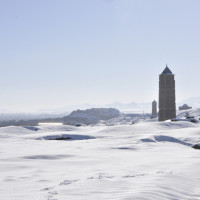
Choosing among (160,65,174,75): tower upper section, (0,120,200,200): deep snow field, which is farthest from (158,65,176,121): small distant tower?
(0,120,200,200): deep snow field

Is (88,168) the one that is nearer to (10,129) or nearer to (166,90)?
(10,129)

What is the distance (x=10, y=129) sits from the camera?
31375 mm

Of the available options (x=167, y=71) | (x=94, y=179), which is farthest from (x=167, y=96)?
(x=94, y=179)

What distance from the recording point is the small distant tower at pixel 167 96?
65.4 m

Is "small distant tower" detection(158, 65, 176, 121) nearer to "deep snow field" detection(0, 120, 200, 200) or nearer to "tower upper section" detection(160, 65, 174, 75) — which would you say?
"tower upper section" detection(160, 65, 174, 75)

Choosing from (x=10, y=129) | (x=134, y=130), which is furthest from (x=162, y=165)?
(x=10, y=129)

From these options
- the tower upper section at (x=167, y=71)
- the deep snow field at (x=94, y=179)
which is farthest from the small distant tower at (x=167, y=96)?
the deep snow field at (x=94, y=179)

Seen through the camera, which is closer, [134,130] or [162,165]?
[162,165]

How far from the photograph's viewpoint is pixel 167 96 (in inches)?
2589

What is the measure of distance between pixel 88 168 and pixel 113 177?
1.74 metres

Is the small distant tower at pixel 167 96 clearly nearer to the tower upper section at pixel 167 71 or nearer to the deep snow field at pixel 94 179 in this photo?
the tower upper section at pixel 167 71

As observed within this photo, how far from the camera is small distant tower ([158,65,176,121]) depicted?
65.4m

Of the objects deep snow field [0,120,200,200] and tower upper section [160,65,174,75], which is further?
tower upper section [160,65,174,75]

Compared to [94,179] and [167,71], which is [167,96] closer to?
[167,71]
